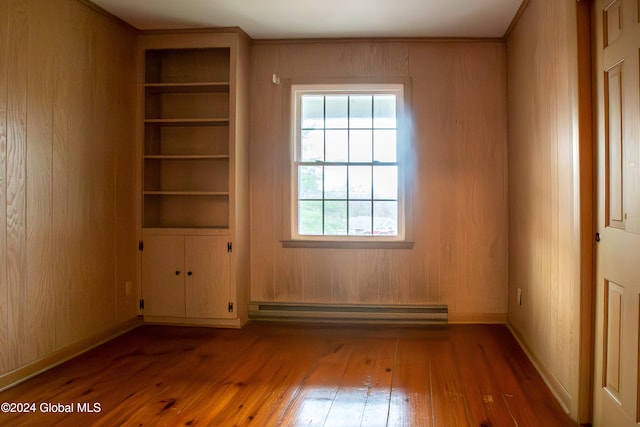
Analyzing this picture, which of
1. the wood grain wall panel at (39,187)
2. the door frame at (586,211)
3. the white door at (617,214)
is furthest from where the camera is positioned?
the wood grain wall panel at (39,187)

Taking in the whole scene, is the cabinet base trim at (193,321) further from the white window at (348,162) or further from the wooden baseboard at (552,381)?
the wooden baseboard at (552,381)

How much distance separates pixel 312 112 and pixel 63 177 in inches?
86.2

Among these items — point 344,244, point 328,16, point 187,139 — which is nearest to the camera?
point 328,16

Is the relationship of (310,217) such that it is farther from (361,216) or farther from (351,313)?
(351,313)

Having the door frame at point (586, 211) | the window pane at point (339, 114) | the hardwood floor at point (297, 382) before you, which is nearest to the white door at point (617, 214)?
the door frame at point (586, 211)

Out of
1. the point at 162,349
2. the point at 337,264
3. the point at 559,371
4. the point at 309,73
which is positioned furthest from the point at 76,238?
the point at 559,371

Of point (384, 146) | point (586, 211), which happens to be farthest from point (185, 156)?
point (586, 211)

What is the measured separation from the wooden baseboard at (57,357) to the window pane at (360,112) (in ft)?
8.99

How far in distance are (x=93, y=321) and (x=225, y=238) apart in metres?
1.22

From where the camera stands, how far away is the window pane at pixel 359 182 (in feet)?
14.1

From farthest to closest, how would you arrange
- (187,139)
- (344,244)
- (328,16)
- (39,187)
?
(187,139) → (344,244) → (328,16) → (39,187)

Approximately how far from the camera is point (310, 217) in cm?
438

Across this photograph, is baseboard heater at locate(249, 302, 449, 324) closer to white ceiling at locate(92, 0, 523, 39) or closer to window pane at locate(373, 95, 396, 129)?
window pane at locate(373, 95, 396, 129)

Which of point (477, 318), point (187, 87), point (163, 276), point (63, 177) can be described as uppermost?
point (187, 87)
